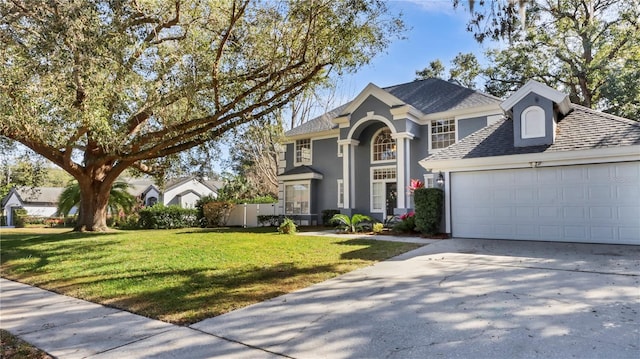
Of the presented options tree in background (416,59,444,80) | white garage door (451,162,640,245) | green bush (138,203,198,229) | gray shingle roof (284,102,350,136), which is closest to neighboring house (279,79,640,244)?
white garage door (451,162,640,245)

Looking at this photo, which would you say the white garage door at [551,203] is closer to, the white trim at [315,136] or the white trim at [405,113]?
the white trim at [405,113]

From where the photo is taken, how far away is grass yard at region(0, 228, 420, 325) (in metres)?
6.14

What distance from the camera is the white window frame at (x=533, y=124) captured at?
11355 millimetres

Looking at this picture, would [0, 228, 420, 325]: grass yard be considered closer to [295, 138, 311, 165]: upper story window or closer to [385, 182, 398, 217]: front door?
[385, 182, 398, 217]: front door

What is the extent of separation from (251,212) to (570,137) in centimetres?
1674

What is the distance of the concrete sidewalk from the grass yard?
17.1 inches

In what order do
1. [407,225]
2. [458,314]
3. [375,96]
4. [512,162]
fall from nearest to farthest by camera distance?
[458,314], [512,162], [407,225], [375,96]

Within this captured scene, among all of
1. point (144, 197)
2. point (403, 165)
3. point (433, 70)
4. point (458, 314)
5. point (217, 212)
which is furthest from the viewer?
point (144, 197)

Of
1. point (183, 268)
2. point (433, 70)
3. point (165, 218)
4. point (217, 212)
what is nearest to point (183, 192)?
point (165, 218)

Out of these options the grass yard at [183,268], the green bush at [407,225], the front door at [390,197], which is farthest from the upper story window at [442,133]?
the grass yard at [183,268]

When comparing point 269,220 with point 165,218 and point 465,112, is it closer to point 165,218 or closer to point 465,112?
point 165,218

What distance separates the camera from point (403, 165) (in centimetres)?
1694

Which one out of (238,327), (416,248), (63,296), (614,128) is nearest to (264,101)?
(416,248)

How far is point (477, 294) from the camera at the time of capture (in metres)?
5.73
